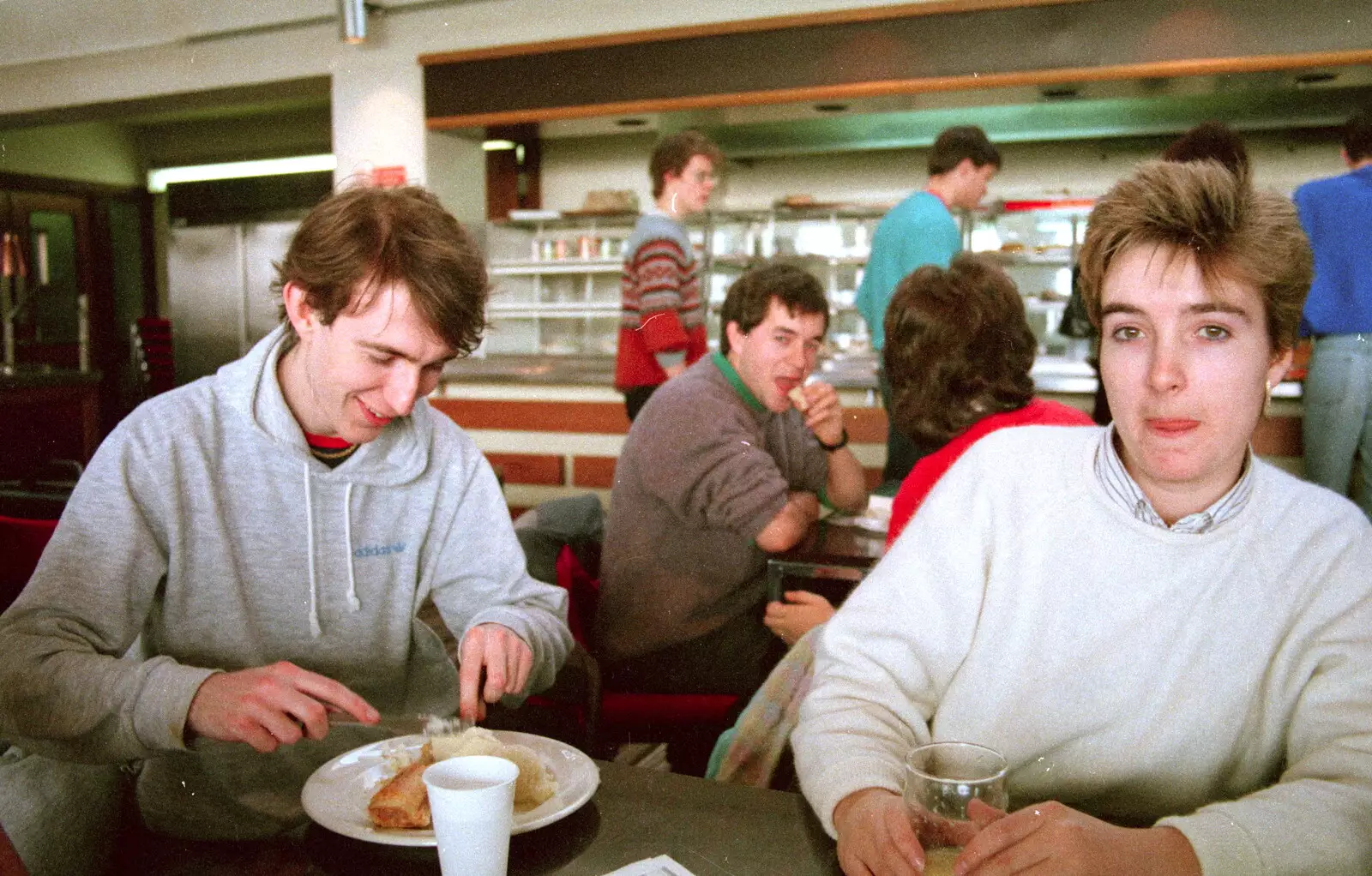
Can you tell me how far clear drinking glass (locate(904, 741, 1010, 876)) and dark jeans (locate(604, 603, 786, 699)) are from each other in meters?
1.44

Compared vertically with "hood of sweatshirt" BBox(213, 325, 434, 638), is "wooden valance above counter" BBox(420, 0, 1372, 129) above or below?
above

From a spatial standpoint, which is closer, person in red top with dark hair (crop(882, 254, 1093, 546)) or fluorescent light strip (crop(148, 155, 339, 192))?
person in red top with dark hair (crop(882, 254, 1093, 546))

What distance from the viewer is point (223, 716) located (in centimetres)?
104

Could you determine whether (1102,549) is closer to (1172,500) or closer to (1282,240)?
(1172,500)

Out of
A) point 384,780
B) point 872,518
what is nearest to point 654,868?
point 384,780

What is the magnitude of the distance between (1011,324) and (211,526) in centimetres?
138

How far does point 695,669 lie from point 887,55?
362 centimetres

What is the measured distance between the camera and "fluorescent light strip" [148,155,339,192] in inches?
328

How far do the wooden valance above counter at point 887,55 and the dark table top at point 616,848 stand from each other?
442 cm

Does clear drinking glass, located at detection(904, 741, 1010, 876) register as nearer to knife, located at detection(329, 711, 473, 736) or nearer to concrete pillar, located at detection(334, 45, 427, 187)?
knife, located at detection(329, 711, 473, 736)

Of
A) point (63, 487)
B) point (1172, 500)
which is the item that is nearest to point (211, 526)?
point (63, 487)

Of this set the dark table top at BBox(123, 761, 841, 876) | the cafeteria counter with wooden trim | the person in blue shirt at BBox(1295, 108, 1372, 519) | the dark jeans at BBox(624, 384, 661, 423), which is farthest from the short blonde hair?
the cafeteria counter with wooden trim

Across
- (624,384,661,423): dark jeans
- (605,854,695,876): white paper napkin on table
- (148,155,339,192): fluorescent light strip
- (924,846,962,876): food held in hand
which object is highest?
(148,155,339,192): fluorescent light strip

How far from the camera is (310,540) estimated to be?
1.42 metres
